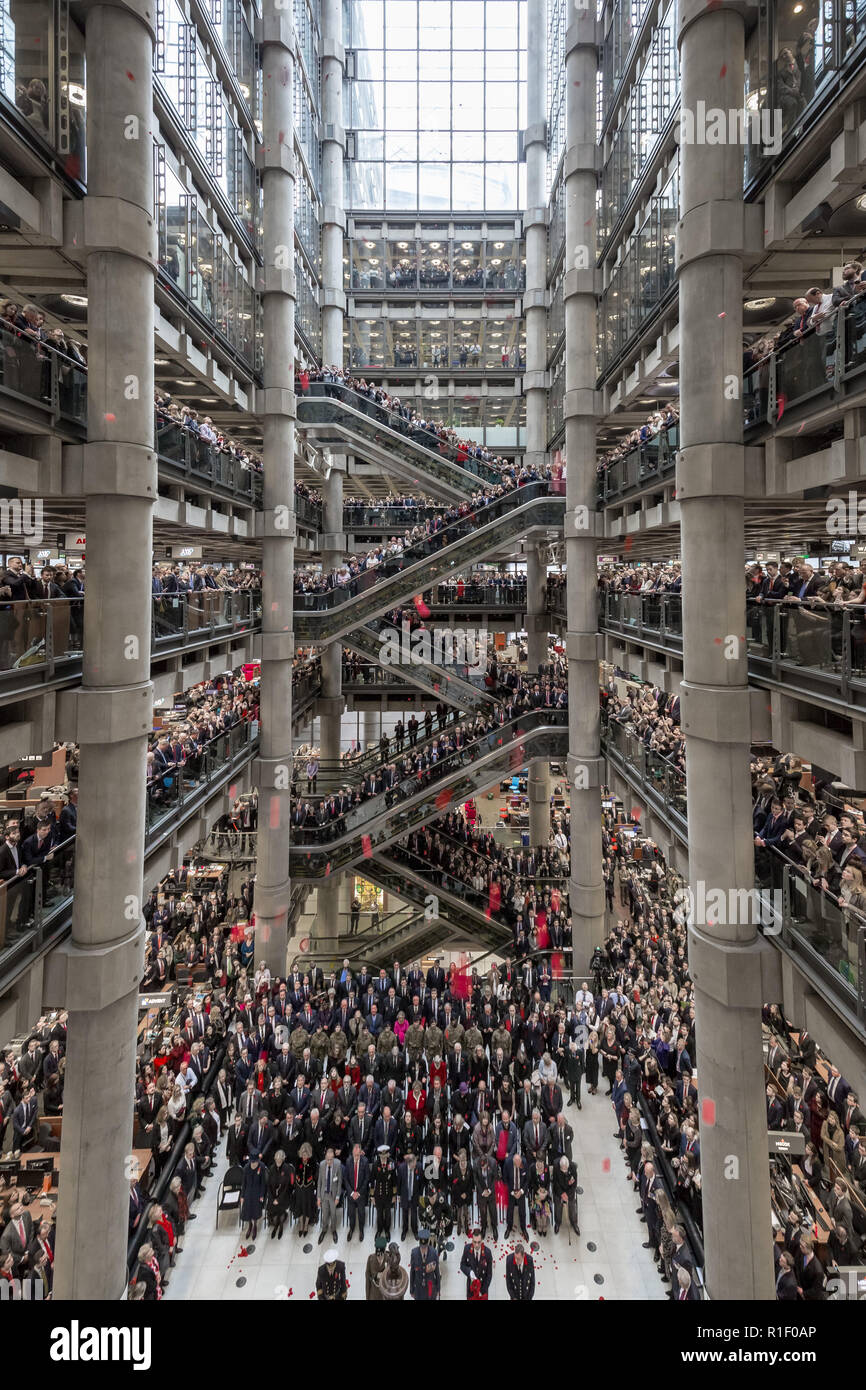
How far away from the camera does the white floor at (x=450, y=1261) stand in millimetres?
10773

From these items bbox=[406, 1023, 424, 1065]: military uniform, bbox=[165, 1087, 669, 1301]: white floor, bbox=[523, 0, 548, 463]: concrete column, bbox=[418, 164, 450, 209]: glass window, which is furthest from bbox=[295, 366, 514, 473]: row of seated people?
bbox=[418, 164, 450, 209]: glass window

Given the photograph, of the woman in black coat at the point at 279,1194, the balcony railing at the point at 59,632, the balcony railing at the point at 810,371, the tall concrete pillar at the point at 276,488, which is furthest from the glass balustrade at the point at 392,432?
the woman in black coat at the point at 279,1194

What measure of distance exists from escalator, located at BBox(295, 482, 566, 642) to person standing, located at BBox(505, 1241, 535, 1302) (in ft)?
52.1

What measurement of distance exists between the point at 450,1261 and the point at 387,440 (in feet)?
70.5

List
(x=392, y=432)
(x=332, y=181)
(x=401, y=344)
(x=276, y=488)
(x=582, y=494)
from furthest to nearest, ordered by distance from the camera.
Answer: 1. (x=401, y=344)
2. (x=332, y=181)
3. (x=392, y=432)
4. (x=582, y=494)
5. (x=276, y=488)

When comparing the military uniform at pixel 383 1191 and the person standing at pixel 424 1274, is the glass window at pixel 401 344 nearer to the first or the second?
the military uniform at pixel 383 1191

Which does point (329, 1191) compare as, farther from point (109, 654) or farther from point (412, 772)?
point (412, 772)

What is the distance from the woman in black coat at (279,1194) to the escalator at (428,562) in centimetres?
1382

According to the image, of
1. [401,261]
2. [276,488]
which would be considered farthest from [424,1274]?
[401,261]

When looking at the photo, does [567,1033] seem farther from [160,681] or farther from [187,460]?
[187,460]

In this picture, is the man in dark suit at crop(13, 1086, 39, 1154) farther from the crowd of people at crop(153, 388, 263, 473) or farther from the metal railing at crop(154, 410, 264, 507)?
the crowd of people at crop(153, 388, 263, 473)

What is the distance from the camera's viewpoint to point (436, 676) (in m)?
25.7

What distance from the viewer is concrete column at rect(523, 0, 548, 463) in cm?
3216
